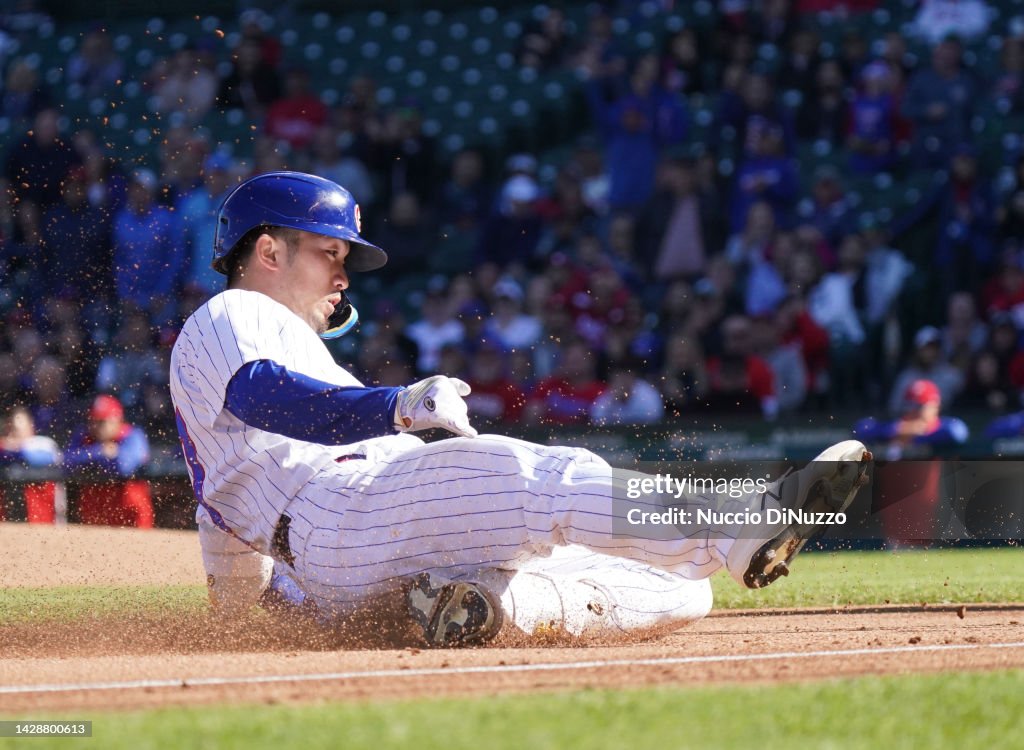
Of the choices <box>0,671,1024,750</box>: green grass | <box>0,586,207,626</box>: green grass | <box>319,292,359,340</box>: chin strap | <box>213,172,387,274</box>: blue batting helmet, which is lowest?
<box>0,671,1024,750</box>: green grass

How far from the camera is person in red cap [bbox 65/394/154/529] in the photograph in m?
8.57

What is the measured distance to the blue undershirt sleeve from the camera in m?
3.56

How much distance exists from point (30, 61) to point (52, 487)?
6.14m

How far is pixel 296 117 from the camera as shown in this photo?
12.1 meters

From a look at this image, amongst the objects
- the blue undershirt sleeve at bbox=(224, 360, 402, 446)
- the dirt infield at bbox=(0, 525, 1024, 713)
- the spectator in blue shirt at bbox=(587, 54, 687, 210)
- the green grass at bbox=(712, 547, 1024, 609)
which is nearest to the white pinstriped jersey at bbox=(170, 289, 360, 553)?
the blue undershirt sleeve at bbox=(224, 360, 402, 446)

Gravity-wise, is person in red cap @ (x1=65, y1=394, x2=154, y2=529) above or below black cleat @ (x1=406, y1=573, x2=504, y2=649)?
above

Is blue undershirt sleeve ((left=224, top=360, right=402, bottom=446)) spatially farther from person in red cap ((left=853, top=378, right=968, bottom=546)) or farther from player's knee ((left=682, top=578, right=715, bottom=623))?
person in red cap ((left=853, top=378, right=968, bottom=546))

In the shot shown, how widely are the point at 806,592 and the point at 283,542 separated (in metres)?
2.61

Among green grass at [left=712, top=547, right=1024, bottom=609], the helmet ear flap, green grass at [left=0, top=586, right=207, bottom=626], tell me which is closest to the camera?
the helmet ear flap

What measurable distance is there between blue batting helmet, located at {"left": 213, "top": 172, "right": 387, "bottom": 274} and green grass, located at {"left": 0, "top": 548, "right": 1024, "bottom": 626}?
4.69 feet

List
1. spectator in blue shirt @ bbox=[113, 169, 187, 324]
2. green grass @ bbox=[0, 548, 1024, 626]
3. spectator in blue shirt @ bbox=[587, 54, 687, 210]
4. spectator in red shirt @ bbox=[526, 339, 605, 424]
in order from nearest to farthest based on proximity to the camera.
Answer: green grass @ bbox=[0, 548, 1024, 626], spectator in red shirt @ bbox=[526, 339, 605, 424], spectator in blue shirt @ bbox=[113, 169, 187, 324], spectator in blue shirt @ bbox=[587, 54, 687, 210]

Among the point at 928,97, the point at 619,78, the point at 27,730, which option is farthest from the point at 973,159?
the point at 27,730

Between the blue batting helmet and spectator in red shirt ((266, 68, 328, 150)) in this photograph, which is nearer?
the blue batting helmet

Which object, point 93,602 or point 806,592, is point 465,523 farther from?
point 806,592
